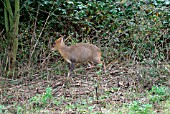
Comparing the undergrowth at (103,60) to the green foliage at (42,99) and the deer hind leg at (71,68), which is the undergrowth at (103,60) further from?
the deer hind leg at (71,68)

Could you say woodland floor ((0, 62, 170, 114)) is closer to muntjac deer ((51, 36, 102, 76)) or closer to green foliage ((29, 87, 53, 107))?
green foliage ((29, 87, 53, 107))

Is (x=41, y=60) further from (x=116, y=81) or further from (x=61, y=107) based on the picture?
(x=61, y=107)

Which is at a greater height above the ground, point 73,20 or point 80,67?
point 73,20

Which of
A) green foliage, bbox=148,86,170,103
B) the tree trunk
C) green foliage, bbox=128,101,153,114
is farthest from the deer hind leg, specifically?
green foliage, bbox=128,101,153,114

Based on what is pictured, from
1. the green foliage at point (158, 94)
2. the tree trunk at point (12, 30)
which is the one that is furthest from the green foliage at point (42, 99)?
the tree trunk at point (12, 30)

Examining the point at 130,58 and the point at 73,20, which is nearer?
the point at 130,58

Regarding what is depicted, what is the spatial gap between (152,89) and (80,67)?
3.23 m

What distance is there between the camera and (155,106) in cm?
743

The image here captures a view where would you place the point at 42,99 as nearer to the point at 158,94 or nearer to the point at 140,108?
the point at 140,108

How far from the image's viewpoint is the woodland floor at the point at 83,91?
7.75 metres

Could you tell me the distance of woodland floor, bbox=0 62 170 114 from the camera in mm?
7746

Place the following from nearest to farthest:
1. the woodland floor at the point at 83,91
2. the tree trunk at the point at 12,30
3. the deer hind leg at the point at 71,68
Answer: the woodland floor at the point at 83,91 < the deer hind leg at the point at 71,68 < the tree trunk at the point at 12,30

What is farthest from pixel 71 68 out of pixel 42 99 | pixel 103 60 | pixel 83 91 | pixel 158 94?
pixel 158 94

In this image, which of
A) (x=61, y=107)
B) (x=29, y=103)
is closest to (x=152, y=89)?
(x=61, y=107)
